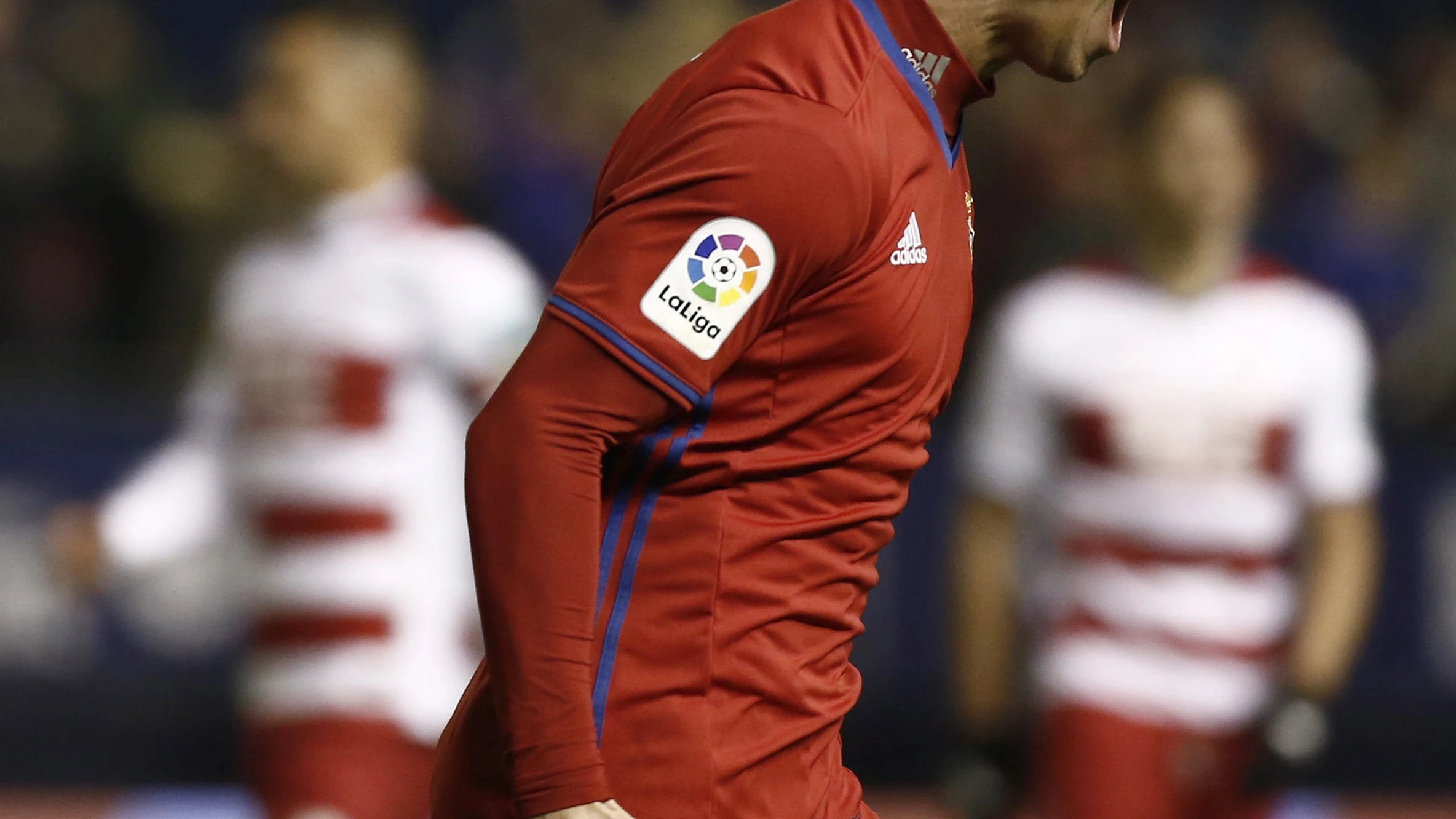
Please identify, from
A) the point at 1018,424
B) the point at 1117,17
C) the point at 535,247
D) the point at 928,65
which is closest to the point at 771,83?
the point at 928,65

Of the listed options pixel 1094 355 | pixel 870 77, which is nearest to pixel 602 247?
pixel 870 77

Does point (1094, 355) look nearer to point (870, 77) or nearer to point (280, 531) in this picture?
point (280, 531)

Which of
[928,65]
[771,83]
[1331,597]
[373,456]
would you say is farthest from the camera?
[1331,597]

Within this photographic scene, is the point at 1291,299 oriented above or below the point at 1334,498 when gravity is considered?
above

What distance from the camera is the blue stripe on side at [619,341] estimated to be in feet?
6.83

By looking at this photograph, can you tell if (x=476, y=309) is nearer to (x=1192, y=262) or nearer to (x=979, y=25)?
(x=1192, y=262)

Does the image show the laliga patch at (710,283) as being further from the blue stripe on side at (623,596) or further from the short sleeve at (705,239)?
the blue stripe on side at (623,596)

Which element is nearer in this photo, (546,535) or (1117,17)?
(546,535)

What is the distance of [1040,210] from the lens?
8.04m

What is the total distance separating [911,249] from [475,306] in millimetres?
2122

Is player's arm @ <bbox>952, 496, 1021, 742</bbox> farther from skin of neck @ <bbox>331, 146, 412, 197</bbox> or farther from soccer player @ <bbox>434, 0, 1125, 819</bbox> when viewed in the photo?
soccer player @ <bbox>434, 0, 1125, 819</bbox>

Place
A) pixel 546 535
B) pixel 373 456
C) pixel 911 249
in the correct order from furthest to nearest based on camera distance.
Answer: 1. pixel 373 456
2. pixel 911 249
3. pixel 546 535

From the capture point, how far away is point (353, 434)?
4449mm

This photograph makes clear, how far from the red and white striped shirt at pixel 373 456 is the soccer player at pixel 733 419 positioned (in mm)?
1960
